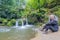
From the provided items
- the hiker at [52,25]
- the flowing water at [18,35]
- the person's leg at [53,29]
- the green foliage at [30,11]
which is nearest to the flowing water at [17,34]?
the flowing water at [18,35]

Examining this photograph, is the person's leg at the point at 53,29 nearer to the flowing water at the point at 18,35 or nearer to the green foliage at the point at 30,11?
the flowing water at the point at 18,35

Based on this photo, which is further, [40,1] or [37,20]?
[40,1]

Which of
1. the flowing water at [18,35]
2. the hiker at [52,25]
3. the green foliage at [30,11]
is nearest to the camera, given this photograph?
the flowing water at [18,35]

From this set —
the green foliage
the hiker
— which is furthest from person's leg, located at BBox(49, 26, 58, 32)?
the green foliage

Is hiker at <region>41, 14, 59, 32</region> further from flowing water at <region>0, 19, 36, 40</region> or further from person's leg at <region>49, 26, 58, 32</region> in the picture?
flowing water at <region>0, 19, 36, 40</region>

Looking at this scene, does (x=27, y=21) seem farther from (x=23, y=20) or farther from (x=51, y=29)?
(x=51, y=29)

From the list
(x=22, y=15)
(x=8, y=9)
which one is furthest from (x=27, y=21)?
(x=8, y=9)

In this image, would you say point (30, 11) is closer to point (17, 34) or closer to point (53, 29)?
point (17, 34)

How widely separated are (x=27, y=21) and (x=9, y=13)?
3956 millimetres

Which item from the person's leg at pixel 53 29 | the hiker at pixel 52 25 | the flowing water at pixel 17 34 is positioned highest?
the hiker at pixel 52 25

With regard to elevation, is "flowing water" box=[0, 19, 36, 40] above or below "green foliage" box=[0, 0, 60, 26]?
below

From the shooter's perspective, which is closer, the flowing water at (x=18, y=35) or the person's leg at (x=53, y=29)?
the flowing water at (x=18, y=35)

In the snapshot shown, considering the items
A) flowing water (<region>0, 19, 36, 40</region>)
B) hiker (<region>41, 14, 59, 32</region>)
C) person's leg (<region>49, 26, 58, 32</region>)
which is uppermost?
hiker (<region>41, 14, 59, 32</region>)

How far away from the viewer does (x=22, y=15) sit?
74.5ft
